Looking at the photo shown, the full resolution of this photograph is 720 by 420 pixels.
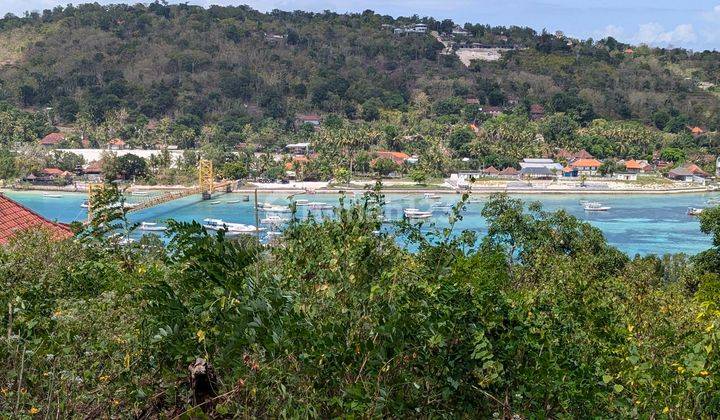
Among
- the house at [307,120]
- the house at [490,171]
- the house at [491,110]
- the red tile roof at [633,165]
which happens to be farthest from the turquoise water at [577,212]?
the house at [491,110]

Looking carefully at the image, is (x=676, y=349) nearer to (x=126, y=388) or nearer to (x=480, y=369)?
(x=480, y=369)

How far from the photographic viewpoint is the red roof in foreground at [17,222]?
4945mm

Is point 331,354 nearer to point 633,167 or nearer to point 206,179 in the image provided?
point 206,179

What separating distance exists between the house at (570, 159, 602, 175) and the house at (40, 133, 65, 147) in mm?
17657

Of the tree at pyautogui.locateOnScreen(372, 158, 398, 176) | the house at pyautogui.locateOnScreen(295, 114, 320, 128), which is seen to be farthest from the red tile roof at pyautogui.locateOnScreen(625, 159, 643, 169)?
the house at pyautogui.locateOnScreen(295, 114, 320, 128)

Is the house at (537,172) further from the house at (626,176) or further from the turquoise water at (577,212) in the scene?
the house at (626,176)

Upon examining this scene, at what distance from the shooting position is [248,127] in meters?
34.0

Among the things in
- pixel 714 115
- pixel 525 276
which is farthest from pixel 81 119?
pixel 525 276

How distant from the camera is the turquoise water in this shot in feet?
63.8

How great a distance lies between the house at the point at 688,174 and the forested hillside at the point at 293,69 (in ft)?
28.6

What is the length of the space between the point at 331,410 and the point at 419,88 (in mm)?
42911

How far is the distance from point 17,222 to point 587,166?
83.7 ft

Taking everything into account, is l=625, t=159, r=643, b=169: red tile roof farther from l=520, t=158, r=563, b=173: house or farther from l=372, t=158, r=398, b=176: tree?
l=372, t=158, r=398, b=176: tree

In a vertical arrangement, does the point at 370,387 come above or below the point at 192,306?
below
